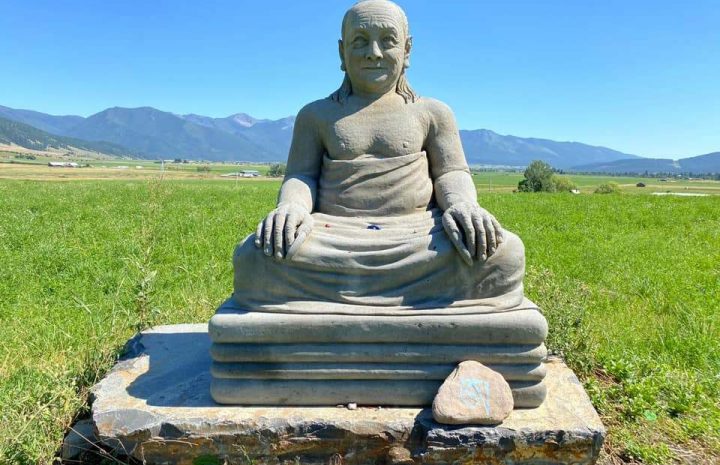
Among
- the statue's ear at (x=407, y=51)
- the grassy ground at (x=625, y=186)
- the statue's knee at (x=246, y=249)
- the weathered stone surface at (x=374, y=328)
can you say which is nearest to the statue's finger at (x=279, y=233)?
the statue's knee at (x=246, y=249)

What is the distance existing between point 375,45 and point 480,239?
130cm

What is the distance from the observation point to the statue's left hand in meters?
2.74

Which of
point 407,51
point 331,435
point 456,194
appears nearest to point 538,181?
point 407,51

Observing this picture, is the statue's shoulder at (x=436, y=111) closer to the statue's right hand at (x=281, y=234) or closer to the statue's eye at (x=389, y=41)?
the statue's eye at (x=389, y=41)

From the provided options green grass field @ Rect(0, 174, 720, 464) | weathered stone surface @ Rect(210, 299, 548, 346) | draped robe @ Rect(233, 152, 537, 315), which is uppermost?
draped robe @ Rect(233, 152, 537, 315)

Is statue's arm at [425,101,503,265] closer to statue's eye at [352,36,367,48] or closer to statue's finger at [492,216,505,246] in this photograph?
statue's finger at [492,216,505,246]

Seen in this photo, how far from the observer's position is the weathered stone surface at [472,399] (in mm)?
2545

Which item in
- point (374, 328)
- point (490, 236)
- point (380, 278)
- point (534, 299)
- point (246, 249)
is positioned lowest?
point (534, 299)

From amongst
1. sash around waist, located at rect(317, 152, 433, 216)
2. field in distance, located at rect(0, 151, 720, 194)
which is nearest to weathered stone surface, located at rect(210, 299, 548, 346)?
sash around waist, located at rect(317, 152, 433, 216)

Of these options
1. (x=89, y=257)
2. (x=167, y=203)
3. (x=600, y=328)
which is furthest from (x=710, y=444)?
(x=167, y=203)

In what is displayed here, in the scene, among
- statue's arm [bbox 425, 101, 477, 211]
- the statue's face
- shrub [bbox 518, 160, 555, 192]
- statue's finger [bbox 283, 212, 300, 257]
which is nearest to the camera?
statue's finger [bbox 283, 212, 300, 257]

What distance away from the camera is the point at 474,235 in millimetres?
2746

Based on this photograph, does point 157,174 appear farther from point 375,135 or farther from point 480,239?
point 480,239

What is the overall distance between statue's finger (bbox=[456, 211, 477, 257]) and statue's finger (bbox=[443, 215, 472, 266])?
25 millimetres
